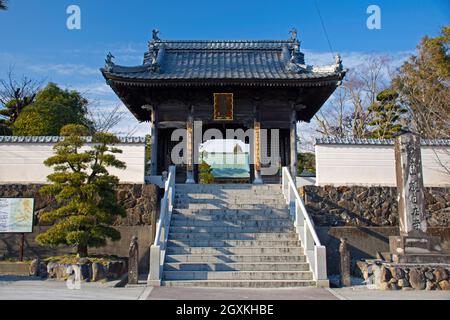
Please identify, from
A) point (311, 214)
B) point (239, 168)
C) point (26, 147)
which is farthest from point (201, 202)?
point (239, 168)

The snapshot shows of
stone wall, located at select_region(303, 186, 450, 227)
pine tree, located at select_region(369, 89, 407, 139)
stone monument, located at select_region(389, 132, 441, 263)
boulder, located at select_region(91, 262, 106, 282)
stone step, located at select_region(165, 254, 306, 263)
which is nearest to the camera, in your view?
boulder, located at select_region(91, 262, 106, 282)

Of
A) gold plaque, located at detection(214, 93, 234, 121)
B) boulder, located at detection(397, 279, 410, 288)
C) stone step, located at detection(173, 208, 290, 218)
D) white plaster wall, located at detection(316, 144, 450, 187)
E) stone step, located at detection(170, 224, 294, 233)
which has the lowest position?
boulder, located at detection(397, 279, 410, 288)

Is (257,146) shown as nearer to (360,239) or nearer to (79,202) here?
(360,239)

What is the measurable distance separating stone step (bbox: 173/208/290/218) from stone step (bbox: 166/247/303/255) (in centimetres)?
178

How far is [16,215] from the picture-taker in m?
12.3

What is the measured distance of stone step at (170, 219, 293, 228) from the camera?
471 inches

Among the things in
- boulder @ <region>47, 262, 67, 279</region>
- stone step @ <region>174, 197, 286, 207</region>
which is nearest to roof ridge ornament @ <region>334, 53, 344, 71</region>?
stone step @ <region>174, 197, 286, 207</region>

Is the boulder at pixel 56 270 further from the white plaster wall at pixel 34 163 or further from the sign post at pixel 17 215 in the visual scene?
the white plaster wall at pixel 34 163

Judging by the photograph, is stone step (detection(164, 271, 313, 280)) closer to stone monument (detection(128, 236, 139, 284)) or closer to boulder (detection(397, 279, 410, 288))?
stone monument (detection(128, 236, 139, 284))

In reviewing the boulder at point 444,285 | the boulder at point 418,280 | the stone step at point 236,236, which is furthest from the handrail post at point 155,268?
the boulder at point 444,285

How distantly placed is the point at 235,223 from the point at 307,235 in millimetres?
2405

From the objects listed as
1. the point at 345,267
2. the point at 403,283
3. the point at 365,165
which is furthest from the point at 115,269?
the point at 365,165

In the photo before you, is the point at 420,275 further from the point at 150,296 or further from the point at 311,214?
the point at 150,296
